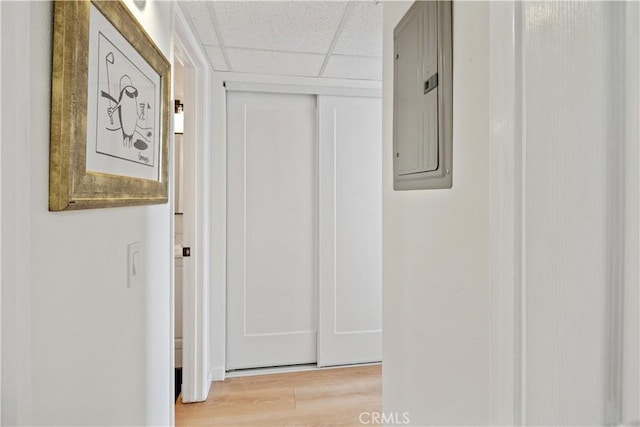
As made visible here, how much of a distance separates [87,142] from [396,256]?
0.87 metres

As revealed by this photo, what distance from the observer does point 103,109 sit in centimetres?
91

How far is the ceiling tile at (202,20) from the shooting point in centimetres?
166

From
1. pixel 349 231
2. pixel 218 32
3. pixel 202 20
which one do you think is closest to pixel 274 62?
pixel 218 32

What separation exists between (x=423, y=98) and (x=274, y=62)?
5.47 feet

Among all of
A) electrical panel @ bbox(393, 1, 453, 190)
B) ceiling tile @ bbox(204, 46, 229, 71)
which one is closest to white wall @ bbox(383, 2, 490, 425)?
electrical panel @ bbox(393, 1, 453, 190)

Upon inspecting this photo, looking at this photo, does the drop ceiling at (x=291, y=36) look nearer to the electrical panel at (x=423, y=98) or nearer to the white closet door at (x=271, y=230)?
the white closet door at (x=271, y=230)

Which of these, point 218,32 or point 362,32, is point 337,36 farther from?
point 218,32

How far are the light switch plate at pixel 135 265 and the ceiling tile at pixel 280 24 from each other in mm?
1148

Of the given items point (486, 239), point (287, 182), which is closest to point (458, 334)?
point (486, 239)

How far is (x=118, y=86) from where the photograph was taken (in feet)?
3.24

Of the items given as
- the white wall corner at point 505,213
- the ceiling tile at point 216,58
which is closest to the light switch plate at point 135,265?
the white wall corner at point 505,213

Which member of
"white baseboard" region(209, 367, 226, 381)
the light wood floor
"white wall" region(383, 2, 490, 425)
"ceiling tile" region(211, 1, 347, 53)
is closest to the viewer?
"white wall" region(383, 2, 490, 425)

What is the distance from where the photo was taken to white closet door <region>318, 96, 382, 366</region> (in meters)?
2.74

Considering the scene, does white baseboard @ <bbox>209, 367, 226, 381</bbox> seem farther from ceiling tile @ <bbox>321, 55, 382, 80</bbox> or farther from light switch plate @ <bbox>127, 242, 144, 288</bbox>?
ceiling tile @ <bbox>321, 55, 382, 80</bbox>
